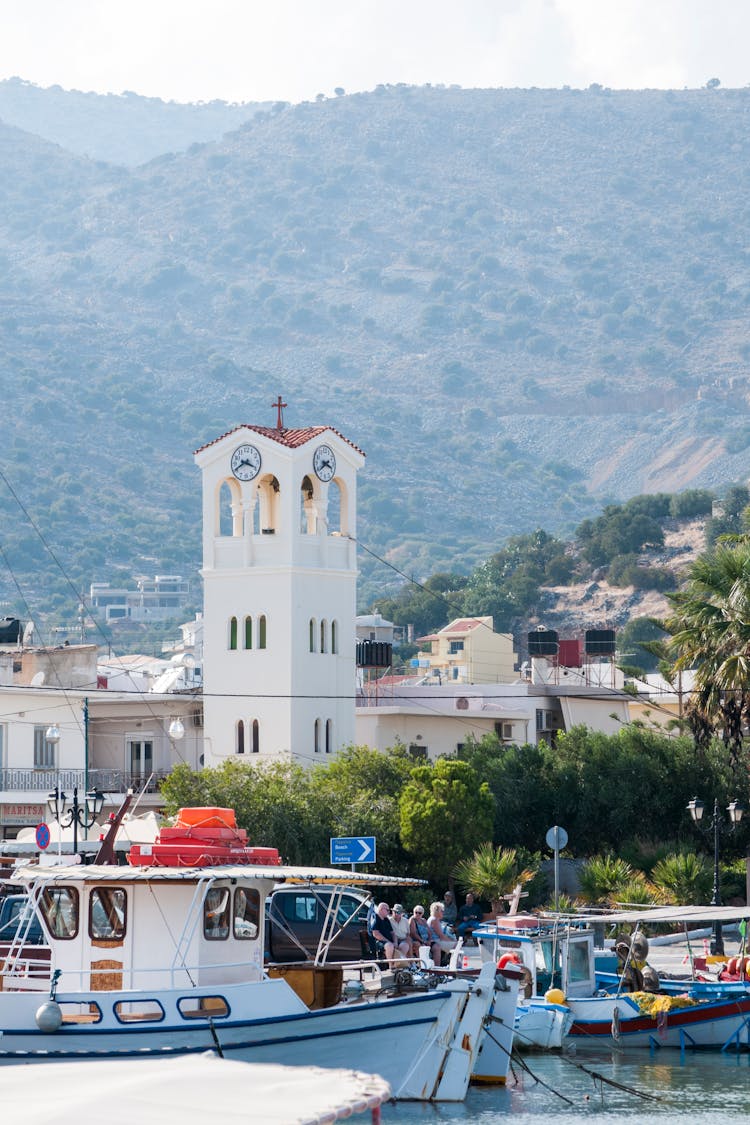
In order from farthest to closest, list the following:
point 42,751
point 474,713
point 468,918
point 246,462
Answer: point 474,713, point 246,462, point 42,751, point 468,918

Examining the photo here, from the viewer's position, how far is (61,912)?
3097 centimetres

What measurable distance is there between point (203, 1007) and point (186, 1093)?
14545mm

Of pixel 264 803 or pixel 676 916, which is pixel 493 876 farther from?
pixel 676 916

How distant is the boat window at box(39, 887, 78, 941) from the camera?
30891 millimetres

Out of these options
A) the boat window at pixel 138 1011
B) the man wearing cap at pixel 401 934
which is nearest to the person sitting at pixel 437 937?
the man wearing cap at pixel 401 934

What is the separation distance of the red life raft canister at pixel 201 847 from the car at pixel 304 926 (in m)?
3.71

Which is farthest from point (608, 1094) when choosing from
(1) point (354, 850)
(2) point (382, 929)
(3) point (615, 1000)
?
(1) point (354, 850)

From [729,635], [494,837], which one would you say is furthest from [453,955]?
[494,837]

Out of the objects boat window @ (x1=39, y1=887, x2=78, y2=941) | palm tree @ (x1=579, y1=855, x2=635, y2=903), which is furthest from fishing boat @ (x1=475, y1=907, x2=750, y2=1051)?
palm tree @ (x1=579, y1=855, x2=635, y2=903)

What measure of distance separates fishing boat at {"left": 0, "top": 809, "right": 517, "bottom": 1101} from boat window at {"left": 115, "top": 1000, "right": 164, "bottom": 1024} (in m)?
0.02

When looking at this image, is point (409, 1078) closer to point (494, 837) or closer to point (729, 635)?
point (729, 635)

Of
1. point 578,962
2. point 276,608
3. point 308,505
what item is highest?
point 308,505

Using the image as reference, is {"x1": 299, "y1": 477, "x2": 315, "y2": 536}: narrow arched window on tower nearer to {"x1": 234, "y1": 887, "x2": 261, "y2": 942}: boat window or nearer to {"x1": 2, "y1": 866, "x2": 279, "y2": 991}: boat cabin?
{"x1": 234, "y1": 887, "x2": 261, "y2": 942}: boat window

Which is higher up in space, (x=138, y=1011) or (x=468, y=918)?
(x=468, y=918)
